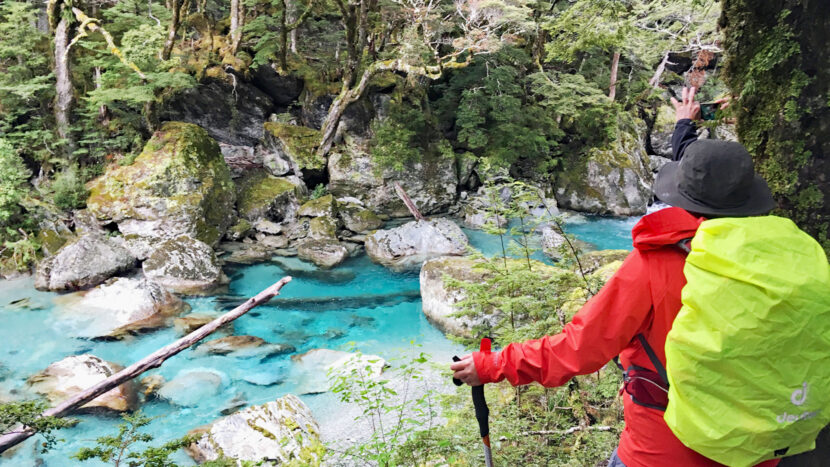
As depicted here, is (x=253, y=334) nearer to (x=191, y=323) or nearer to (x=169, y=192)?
(x=191, y=323)

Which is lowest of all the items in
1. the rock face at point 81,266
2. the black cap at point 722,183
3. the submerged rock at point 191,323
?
the submerged rock at point 191,323

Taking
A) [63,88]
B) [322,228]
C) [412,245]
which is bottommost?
[412,245]

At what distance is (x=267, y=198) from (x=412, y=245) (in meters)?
4.93

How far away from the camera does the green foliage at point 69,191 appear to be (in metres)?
11.3

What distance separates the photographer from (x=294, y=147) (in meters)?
15.0

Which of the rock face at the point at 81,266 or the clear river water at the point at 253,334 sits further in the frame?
the rock face at the point at 81,266

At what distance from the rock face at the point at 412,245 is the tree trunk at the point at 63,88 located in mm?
8740

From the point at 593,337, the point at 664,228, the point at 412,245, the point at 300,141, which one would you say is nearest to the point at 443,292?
the point at 412,245

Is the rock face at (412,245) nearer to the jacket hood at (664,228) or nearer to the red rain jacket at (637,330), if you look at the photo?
the red rain jacket at (637,330)

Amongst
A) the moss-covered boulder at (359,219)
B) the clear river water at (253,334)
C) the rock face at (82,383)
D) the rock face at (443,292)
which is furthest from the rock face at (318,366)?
the moss-covered boulder at (359,219)

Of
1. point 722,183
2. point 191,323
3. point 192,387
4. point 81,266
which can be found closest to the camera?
point 722,183

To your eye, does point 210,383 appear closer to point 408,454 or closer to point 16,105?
point 408,454

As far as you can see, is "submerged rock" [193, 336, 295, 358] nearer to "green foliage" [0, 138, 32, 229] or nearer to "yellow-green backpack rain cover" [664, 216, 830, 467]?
"green foliage" [0, 138, 32, 229]

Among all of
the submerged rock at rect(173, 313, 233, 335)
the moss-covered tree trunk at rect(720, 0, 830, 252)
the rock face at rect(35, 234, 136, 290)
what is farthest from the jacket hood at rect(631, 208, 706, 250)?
the rock face at rect(35, 234, 136, 290)
